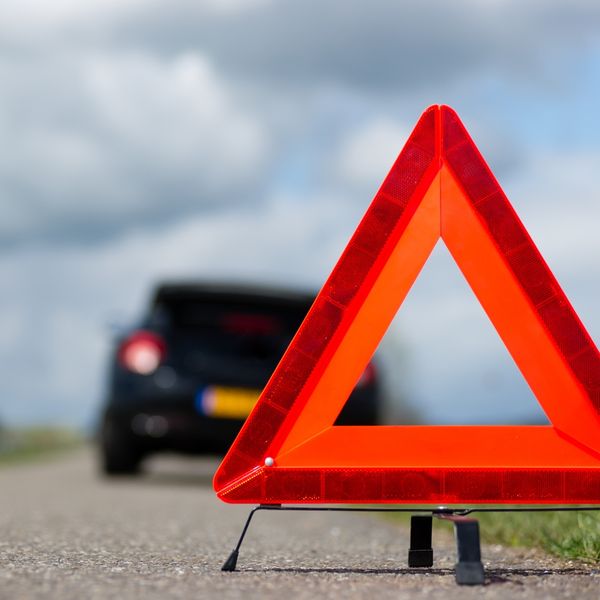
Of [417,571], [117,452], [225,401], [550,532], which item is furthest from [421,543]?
[117,452]

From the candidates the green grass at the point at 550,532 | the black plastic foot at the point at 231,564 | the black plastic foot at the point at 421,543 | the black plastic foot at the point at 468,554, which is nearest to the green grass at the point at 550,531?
the green grass at the point at 550,532

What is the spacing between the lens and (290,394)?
3.93 meters

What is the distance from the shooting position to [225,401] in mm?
9852

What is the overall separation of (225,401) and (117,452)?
1.53 metres

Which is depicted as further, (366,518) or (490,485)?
(366,518)

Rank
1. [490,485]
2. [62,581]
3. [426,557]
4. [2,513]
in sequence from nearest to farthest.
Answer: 1. [62,581]
2. [490,485]
3. [426,557]
4. [2,513]

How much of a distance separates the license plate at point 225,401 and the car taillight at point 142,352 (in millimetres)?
491

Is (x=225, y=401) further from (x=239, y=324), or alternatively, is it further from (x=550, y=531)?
(x=550, y=531)

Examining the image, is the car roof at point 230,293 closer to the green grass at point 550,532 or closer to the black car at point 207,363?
the black car at point 207,363

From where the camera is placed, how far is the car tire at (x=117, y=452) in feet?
34.3

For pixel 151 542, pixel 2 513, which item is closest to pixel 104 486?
pixel 2 513

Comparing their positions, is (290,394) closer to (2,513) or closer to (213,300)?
(2,513)

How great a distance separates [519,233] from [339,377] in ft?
2.61

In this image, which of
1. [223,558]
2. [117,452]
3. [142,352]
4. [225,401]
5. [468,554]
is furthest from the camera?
[117,452]
